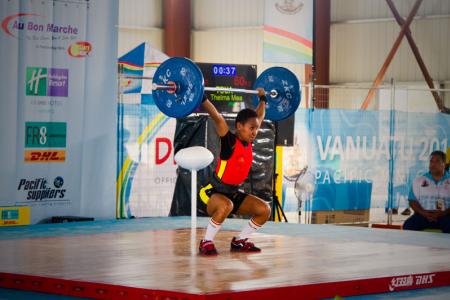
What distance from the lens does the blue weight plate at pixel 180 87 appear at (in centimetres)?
705

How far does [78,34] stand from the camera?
9.62m

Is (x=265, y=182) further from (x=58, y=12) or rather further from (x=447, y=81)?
(x=447, y=81)

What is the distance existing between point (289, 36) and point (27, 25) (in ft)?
12.1

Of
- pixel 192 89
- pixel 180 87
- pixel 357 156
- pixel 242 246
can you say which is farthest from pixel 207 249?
pixel 357 156

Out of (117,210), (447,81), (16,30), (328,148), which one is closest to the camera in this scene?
(16,30)

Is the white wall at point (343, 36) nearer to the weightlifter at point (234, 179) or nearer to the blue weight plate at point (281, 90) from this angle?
the blue weight plate at point (281, 90)

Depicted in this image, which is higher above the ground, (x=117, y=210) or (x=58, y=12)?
(x=58, y=12)

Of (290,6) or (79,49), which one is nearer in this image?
(79,49)

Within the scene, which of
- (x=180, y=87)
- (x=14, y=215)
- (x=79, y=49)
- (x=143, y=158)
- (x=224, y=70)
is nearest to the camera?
(x=180, y=87)

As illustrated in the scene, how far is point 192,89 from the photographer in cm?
712

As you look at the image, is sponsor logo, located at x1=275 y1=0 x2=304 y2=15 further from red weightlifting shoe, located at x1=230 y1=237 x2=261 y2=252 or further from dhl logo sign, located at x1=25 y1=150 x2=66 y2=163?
red weightlifting shoe, located at x1=230 y1=237 x2=261 y2=252

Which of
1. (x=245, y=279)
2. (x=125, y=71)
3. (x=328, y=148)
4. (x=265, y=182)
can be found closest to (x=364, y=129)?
(x=328, y=148)

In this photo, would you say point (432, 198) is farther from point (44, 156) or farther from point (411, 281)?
point (44, 156)

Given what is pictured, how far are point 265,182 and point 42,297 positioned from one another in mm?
5442
